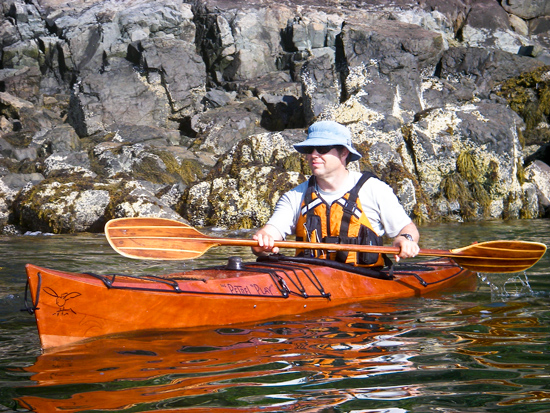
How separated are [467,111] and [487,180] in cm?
180

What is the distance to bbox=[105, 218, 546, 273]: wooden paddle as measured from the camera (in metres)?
4.09

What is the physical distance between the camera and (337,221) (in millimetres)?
4375

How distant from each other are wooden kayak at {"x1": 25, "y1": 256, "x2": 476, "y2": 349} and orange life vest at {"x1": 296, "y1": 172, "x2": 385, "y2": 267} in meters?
0.20

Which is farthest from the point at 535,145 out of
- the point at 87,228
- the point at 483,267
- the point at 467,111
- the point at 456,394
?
the point at 456,394

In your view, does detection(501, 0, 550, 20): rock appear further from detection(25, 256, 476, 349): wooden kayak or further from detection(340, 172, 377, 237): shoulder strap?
detection(340, 172, 377, 237): shoulder strap

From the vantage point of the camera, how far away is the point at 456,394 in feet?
7.73

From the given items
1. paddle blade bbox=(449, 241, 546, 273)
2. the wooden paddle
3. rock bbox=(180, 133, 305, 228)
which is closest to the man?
the wooden paddle

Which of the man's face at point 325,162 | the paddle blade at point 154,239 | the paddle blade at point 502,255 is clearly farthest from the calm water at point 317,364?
the man's face at point 325,162

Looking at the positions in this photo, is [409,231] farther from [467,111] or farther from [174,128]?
[174,128]

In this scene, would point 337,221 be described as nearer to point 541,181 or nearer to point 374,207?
point 374,207

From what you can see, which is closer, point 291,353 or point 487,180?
point 291,353

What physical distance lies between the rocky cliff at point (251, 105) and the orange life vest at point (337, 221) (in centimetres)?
700

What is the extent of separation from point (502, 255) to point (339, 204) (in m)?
1.50

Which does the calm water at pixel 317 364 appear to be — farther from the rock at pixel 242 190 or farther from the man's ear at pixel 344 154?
the rock at pixel 242 190
